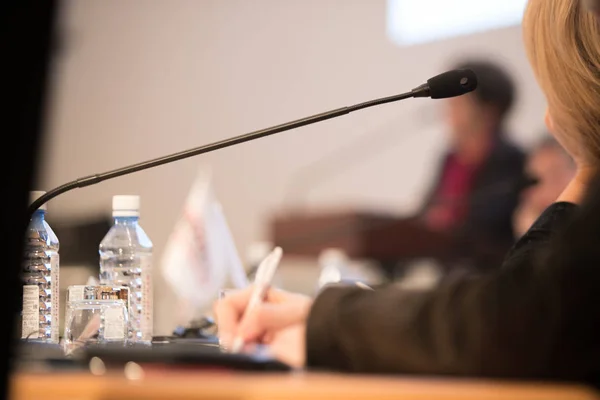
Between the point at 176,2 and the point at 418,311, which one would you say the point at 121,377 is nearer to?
the point at 418,311

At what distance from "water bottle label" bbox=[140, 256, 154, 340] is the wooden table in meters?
0.94

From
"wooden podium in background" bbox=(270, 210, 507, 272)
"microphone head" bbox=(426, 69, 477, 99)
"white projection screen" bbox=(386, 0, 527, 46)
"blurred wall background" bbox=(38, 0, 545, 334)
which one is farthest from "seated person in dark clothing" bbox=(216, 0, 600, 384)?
"white projection screen" bbox=(386, 0, 527, 46)

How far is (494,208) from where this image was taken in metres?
3.85

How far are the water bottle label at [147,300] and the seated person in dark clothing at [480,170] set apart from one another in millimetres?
2284

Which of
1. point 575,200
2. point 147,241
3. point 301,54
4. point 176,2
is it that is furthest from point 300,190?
point 575,200

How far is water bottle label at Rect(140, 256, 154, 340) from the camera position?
5.66 feet

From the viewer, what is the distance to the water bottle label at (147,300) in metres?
1.72

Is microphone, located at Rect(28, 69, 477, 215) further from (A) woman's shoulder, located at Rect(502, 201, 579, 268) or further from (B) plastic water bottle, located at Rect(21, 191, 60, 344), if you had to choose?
(A) woman's shoulder, located at Rect(502, 201, 579, 268)

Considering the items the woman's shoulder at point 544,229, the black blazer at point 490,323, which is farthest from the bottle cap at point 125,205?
the black blazer at point 490,323

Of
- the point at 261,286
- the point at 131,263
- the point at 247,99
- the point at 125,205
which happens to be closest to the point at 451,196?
the point at 247,99

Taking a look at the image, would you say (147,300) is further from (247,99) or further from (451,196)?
(247,99)

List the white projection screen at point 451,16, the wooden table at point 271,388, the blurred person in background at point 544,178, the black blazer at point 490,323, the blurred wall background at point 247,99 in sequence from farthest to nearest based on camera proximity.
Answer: the blurred wall background at point 247,99, the white projection screen at point 451,16, the blurred person in background at point 544,178, the black blazer at point 490,323, the wooden table at point 271,388

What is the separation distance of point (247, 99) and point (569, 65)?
14.2ft

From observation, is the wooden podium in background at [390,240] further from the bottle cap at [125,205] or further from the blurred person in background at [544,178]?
the bottle cap at [125,205]
